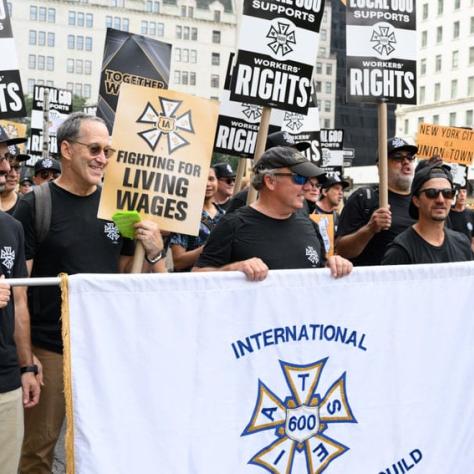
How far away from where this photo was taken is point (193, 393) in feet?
11.6

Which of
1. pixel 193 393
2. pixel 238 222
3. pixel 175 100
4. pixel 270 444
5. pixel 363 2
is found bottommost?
pixel 270 444

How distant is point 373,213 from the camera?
18.5 ft

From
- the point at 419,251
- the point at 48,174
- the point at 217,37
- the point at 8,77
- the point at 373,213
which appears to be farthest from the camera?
the point at 217,37

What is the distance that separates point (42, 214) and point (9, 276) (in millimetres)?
578

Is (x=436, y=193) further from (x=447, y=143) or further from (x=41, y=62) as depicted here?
(x=41, y=62)

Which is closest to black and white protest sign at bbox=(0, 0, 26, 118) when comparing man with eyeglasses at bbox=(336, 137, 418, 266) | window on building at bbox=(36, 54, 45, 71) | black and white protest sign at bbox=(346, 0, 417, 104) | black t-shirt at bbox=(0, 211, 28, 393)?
black and white protest sign at bbox=(346, 0, 417, 104)

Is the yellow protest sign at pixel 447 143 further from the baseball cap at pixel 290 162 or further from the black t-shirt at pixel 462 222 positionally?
the baseball cap at pixel 290 162

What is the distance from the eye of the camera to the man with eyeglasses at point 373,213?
5.76 meters

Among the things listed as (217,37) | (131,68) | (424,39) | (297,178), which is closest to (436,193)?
(297,178)

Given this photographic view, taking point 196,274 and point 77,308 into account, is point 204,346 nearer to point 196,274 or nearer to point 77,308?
point 196,274

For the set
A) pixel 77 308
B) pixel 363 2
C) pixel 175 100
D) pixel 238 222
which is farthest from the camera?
pixel 363 2

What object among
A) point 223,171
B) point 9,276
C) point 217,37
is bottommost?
point 9,276

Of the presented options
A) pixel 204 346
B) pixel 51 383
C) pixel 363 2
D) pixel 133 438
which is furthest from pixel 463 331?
pixel 363 2

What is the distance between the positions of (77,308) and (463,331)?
1912mm
